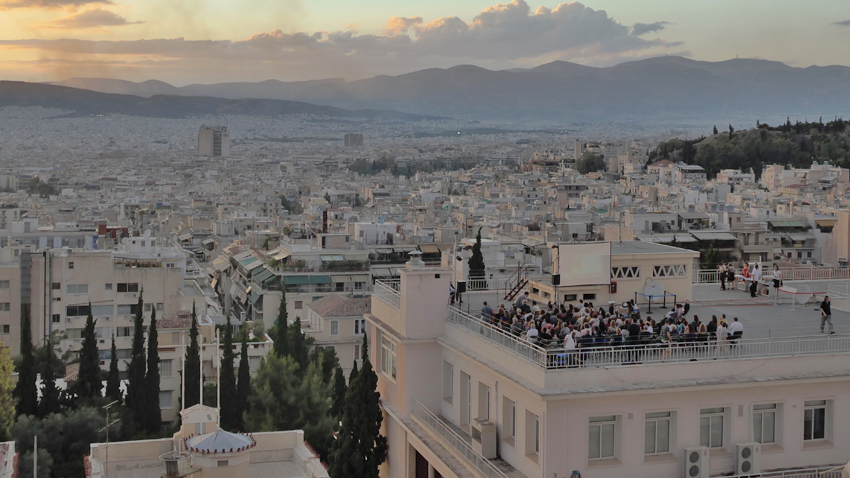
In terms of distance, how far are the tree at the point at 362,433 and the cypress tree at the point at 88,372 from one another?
36.1 feet

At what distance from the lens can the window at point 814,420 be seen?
11.0 metres

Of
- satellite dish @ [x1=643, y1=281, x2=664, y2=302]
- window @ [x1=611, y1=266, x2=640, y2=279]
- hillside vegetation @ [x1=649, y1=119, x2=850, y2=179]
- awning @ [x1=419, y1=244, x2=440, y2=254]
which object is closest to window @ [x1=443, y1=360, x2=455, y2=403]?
window @ [x1=611, y1=266, x2=640, y2=279]

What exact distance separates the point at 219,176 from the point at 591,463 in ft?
562

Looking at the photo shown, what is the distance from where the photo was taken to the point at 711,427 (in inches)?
425

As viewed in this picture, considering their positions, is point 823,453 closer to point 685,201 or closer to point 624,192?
point 685,201

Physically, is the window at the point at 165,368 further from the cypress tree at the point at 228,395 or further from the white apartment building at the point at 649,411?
the white apartment building at the point at 649,411

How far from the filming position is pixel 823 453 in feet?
36.3

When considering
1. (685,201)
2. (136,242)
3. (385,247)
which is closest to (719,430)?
(136,242)

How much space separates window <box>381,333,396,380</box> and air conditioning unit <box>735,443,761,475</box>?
4.63 m

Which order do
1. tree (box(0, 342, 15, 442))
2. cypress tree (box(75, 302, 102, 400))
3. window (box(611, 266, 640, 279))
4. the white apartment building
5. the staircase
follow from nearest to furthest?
the white apartment building → window (box(611, 266, 640, 279)) → the staircase → tree (box(0, 342, 15, 442)) → cypress tree (box(75, 302, 102, 400))

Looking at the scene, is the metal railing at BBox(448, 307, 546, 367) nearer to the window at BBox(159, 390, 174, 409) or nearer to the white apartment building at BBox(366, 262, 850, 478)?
the white apartment building at BBox(366, 262, 850, 478)

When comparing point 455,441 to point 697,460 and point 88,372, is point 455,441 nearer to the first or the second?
point 697,460

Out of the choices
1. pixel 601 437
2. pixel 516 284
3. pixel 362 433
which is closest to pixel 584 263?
pixel 516 284

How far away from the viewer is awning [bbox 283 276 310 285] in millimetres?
39562
